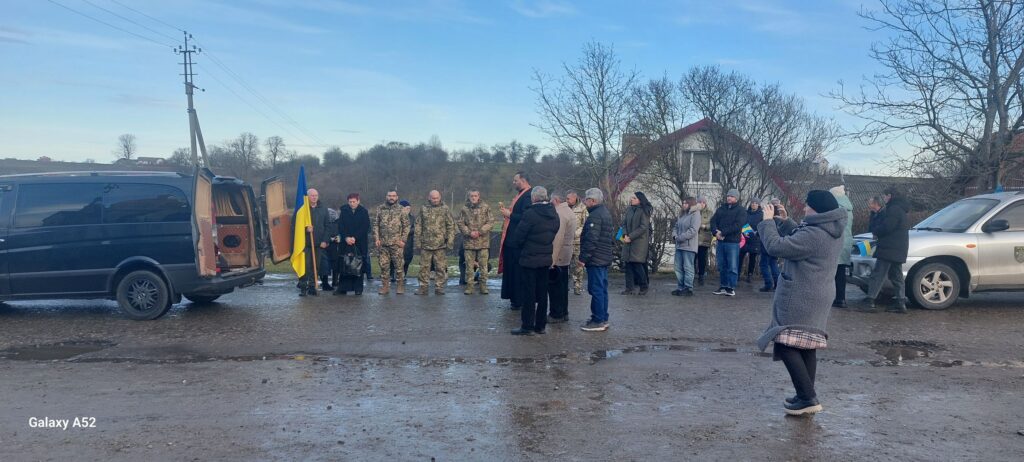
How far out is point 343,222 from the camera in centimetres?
1172

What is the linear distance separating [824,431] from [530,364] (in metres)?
2.82

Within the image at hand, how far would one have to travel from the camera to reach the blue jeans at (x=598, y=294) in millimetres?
8703

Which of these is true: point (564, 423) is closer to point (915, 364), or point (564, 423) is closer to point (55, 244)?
point (915, 364)

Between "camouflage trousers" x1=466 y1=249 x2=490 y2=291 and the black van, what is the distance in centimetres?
380

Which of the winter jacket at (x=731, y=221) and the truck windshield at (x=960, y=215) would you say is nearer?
the truck windshield at (x=960, y=215)

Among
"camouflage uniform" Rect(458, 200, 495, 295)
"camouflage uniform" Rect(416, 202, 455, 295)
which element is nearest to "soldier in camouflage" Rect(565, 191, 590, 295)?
"camouflage uniform" Rect(458, 200, 495, 295)

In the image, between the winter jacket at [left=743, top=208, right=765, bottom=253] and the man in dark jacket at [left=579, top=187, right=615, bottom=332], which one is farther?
the winter jacket at [left=743, top=208, right=765, bottom=253]

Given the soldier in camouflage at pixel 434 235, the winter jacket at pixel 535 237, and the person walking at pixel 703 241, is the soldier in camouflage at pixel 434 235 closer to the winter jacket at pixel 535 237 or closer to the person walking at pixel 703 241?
the winter jacket at pixel 535 237

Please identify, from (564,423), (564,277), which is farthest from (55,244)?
(564,423)

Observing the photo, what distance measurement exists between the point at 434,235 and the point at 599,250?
11.3 ft

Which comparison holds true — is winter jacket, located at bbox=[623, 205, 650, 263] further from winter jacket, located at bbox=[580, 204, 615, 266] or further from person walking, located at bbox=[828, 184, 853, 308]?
person walking, located at bbox=[828, 184, 853, 308]

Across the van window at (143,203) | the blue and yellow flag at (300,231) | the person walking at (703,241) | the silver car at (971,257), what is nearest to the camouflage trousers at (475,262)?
the blue and yellow flag at (300,231)

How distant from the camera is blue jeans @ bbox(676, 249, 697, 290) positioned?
1170cm

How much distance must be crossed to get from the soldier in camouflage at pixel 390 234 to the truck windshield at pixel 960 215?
8.16 metres
